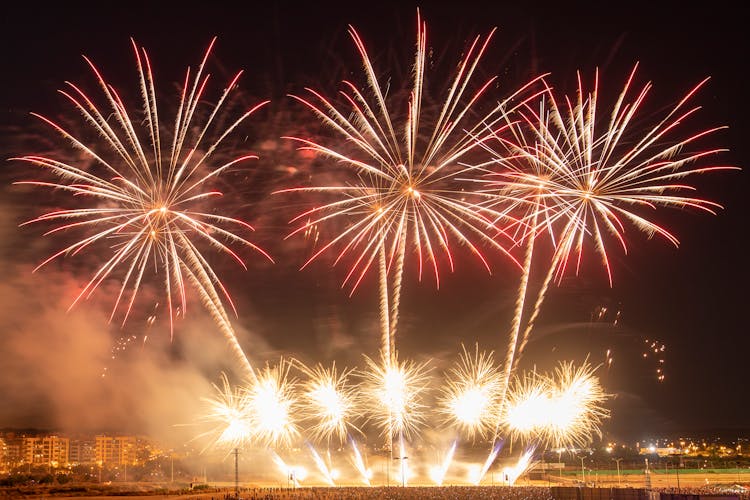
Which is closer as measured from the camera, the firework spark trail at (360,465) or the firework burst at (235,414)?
the firework burst at (235,414)

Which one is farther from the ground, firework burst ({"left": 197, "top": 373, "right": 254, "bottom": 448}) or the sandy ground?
firework burst ({"left": 197, "top": 373, "right": 254, "bottom": 448})

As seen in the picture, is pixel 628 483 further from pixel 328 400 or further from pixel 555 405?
pixel 328 400

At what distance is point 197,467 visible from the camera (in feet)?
200

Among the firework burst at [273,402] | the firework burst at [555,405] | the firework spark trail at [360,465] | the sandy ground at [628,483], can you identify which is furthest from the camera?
the firework spark trail at [360,465]

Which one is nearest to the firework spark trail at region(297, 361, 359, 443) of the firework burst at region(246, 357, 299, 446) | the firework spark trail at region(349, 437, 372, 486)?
the firework burst at region(246, 357, 299, 446)

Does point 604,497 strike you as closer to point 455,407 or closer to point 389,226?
point 455,407

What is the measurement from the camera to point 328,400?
3198 cm

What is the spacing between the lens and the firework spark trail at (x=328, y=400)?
1244 inches

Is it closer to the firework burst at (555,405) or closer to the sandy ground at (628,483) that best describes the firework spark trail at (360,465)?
the sandy ground at (628,483)

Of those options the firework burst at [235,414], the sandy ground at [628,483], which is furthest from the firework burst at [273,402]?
the sandy ground at [628,483]

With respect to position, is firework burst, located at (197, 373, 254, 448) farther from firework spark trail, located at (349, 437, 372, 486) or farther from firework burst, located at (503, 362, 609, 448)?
firework burst, located at (503, 362, 609, 448)

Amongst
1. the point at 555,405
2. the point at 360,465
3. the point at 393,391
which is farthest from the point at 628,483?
the point at 393,391

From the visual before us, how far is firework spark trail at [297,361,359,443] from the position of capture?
31594 millimetres

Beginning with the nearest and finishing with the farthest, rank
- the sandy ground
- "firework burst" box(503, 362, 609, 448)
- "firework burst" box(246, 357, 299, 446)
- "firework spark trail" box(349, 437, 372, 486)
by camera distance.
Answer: "firework burst" box(246, 357, 299, 446) < "firework burst" box(503, 362, 609, 448) < the sandy ground < "firework spark trail" box(349, 437, 372, 486)
